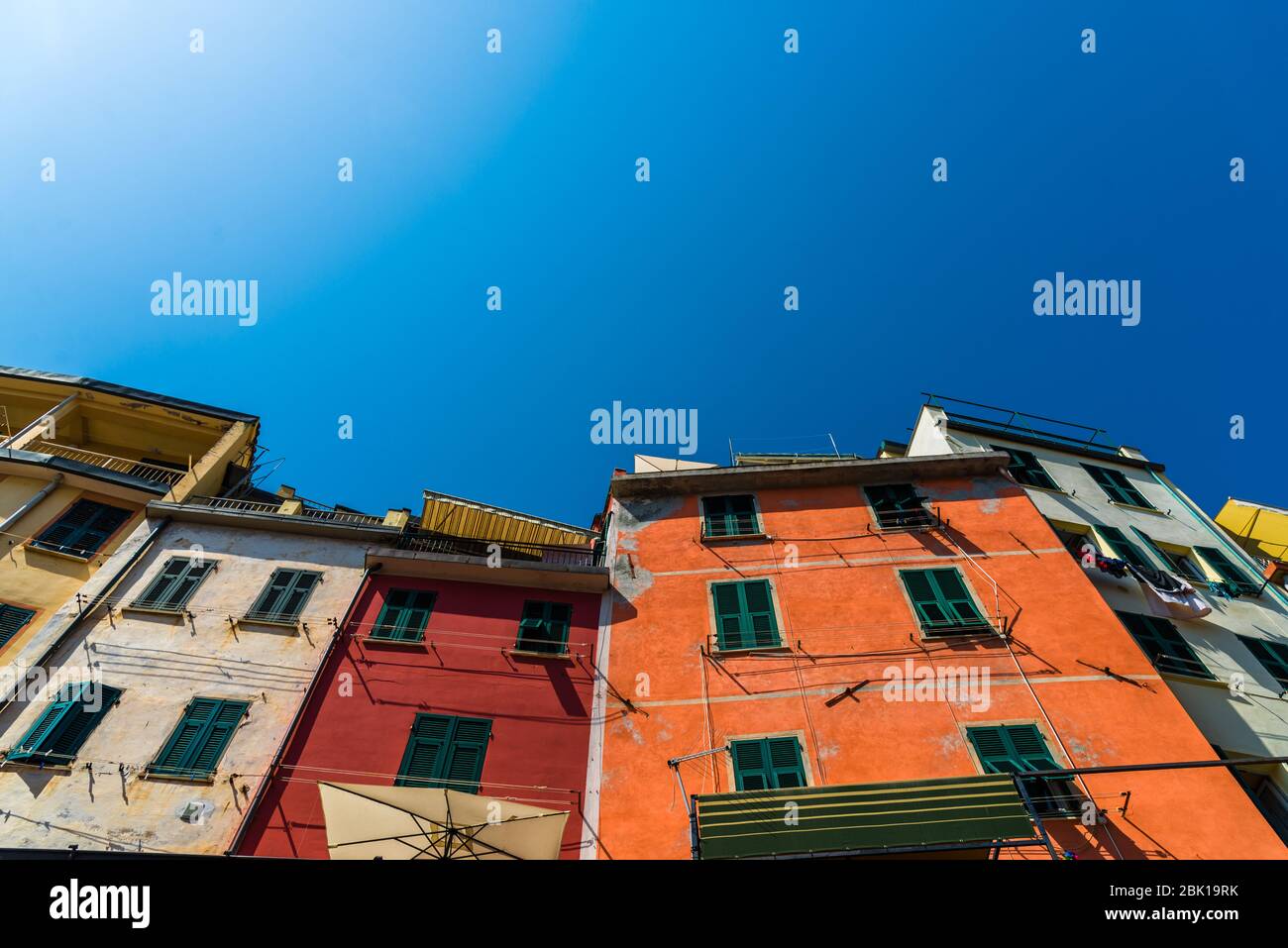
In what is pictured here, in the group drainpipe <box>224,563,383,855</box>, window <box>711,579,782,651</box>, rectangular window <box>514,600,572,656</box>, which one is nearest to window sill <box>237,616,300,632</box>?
drainpipe <box>224,563,383,855</box>

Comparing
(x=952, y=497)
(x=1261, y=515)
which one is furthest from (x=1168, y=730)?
(x=1261, y=515)

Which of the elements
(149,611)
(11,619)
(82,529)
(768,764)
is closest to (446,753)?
(768,764)

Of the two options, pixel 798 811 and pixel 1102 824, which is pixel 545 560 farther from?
pixel 1102 824

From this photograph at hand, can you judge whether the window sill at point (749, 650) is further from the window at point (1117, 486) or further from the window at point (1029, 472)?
the window at point (1117, 486)

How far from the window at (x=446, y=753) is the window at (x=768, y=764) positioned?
4.90 metres

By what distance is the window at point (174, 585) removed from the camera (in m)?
16.1

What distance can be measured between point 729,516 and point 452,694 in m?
8.37

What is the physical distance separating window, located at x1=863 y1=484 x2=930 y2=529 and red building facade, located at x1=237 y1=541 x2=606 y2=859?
754 centimetres

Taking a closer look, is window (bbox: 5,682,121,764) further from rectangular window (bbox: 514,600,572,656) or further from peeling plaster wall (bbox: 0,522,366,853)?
rectangular window (bbox: 514,600,572,656)

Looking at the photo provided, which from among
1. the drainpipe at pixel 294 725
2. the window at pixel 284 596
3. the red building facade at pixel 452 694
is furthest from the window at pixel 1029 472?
the window at pixel 284 596

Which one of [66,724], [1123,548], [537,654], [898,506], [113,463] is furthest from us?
[113,463]

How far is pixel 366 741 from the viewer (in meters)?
14.3

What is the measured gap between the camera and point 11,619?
15.5 m

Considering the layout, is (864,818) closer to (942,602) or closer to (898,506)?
(942,602)
